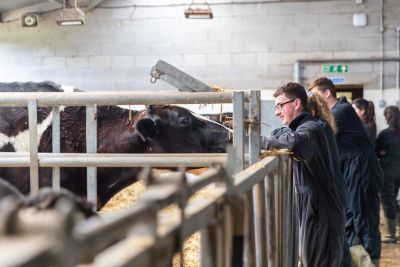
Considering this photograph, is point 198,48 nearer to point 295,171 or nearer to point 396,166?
point 396,166

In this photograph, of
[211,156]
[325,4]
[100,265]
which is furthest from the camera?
[325,4]

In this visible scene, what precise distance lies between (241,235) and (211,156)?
1052mm

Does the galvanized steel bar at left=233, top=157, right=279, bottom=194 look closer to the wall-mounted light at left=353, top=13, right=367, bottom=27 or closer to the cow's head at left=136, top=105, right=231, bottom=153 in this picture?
the cow's head at left=136, top=105, right=231, bottom=153

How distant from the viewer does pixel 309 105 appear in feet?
11.6

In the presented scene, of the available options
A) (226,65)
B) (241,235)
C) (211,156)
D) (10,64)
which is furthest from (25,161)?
(10,64)

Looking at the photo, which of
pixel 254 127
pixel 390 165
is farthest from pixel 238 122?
pixel 390 165

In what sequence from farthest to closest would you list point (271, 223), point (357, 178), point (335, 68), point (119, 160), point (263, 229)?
point (335, 68) → point (357, 178) → point (119, 160) → point (271, 223) → point (263, 229)

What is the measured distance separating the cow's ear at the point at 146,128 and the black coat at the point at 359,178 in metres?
1.60

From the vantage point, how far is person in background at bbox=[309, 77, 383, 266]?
4.80 meters

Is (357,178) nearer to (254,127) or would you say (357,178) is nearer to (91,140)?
(254,127)

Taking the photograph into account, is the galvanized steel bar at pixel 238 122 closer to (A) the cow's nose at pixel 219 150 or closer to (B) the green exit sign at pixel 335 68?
(A) the cow's nose at pixel 219 150

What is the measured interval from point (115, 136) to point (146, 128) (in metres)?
0.37

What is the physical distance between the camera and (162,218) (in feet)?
3.84

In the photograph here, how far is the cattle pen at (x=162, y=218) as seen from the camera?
0.66 meters
